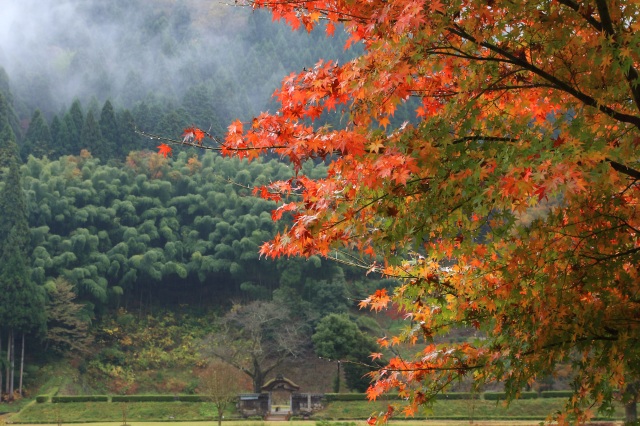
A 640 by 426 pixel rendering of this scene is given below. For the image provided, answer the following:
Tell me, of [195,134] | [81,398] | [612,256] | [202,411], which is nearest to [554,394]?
[202,411]

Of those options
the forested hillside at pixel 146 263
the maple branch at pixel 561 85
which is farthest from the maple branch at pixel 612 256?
the forested hillside at pixel 146 263

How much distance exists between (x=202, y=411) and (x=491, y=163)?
24.2 meters

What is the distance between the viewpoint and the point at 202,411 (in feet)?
85.0

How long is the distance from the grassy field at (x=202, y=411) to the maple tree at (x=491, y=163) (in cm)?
2057

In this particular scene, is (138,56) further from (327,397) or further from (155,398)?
(327,397)

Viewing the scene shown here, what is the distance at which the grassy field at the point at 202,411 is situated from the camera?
24484 mm

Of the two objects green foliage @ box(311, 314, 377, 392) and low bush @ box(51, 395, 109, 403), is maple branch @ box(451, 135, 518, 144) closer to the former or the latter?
green foliage @ box(311, 314, 377, 392)

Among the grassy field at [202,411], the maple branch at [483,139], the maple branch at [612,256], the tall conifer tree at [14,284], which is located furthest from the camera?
the tall conifer tree at [14,284]

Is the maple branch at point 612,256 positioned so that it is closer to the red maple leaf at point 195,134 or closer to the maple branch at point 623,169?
the maple branch at point 623,169

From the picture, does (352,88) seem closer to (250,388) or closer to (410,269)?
(410,269)

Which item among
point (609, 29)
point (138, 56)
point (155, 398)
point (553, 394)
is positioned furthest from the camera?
point (138, 56)

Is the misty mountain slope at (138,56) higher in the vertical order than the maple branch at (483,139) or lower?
higher

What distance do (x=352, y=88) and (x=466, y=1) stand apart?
2.28ft

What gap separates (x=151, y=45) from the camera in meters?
70.4
